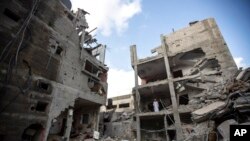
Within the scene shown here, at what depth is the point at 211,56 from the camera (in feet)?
52.0

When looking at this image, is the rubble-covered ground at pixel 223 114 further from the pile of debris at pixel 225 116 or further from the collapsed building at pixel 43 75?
the collapsed building at pixel 43 75

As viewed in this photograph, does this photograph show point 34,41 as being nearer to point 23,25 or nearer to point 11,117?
point 23,25

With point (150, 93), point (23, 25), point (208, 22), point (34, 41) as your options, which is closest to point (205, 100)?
point (150, 93)

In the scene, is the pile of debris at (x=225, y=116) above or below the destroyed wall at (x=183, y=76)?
below

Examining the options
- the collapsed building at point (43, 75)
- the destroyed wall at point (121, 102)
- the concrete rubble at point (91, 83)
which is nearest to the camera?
the concrete rubble at point (91, 83)

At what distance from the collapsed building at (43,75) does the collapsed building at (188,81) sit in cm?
600

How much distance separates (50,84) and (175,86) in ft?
39.6

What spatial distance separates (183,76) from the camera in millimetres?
17484

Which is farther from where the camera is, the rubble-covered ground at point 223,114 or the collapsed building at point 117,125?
the collapsed building at point 117,125

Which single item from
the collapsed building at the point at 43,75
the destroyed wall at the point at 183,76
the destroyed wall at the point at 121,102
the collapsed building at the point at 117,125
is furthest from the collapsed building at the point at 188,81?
the collapsed building at the point at 43,75

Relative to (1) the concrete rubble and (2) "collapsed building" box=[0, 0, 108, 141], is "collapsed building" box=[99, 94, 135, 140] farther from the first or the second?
Result: (2) "collapsed building" box=[0, 0, 108, 141]

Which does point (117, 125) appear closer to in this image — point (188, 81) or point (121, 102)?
point (121, 102)

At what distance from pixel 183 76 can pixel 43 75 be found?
535 inches

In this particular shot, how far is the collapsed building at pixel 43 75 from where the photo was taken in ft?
37.7
